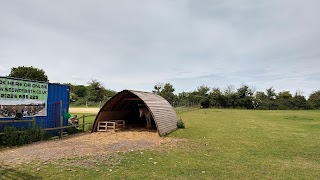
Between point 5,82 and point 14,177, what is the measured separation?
645 cm

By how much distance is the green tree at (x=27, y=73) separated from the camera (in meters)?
52.1

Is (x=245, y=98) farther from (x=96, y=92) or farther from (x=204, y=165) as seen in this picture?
(x=204, y=165)

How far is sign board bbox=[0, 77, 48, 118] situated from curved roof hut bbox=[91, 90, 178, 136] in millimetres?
3296

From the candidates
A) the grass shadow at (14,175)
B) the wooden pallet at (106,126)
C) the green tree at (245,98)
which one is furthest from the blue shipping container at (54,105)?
the green tree at (245,98)

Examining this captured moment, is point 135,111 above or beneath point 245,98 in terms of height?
beneath

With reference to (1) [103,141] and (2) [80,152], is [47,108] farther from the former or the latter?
(2) [80,152]

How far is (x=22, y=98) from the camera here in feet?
39.3

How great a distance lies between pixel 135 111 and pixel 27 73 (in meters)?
40.3

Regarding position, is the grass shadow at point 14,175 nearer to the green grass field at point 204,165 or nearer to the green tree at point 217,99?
the green grass field at point 204,165

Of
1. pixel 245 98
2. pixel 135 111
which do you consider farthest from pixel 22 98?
pixel 245 98

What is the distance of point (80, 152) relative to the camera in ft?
30.1

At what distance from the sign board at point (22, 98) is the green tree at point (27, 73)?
43126 millimetres

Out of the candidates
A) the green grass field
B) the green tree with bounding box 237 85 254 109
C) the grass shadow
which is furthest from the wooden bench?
the green tree with bounding box 237 85 254 109

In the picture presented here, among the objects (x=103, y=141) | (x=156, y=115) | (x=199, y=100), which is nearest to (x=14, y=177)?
(x=103, y=141)
